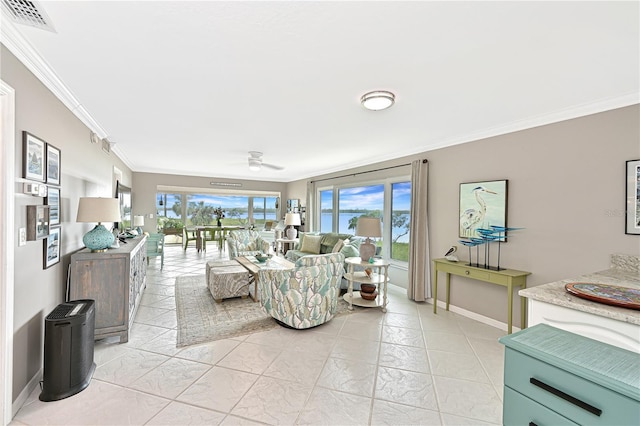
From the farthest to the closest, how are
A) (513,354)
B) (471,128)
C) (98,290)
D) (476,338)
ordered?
(471,128), (476,338), (98,290), (513,354)

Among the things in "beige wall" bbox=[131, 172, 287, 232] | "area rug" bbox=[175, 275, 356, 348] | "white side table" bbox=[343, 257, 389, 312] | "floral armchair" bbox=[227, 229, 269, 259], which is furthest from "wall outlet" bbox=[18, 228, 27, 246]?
"beige wall" bbox=[131, 172, 287, 232]

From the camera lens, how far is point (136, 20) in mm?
1569

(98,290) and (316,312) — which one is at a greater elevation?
(98,290)

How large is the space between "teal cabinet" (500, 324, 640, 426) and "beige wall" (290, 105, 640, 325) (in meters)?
2.05

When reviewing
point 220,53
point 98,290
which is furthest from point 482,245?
point 98,290

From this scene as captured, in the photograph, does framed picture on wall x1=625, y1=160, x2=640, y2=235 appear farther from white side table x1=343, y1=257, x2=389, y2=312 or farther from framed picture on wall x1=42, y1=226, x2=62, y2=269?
framed picture on wall x1=42, y1=226, x2=62, y2=269

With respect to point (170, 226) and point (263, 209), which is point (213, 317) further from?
point (263, 209)

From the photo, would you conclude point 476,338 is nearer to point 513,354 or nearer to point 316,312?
point 316,312

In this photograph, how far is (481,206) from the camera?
3.66 meters

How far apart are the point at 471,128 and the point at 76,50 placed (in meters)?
3.95

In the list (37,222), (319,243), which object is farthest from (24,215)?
(319,243)

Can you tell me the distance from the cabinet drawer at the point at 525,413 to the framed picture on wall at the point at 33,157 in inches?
126

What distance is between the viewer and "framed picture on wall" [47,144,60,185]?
7.67ft

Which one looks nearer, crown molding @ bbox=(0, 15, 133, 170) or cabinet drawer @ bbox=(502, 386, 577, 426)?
cabinet drawer @ bbox=(502, 386, 577, 426)
